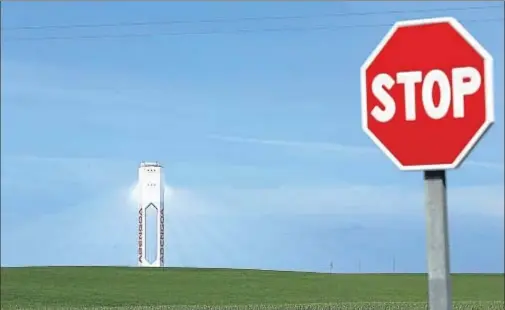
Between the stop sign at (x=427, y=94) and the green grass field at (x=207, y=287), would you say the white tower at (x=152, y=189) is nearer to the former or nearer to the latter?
the green grass field at (x=207, y=287)

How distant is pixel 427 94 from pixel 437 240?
784mm

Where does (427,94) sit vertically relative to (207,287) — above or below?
below

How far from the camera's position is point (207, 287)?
6122cm

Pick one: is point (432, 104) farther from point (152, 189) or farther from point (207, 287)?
point (207, 287)

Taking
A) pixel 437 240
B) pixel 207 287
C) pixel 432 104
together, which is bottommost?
pixel 437 240

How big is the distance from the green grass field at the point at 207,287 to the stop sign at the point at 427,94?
39.5m

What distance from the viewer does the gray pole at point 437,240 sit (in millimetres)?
4473

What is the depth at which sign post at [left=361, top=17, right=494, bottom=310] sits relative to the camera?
166 inches

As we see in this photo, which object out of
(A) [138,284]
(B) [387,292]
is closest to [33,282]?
(A) [138,284]

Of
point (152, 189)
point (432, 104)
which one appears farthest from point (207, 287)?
point (432, 104)

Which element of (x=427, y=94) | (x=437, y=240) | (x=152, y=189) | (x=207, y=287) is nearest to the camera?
(x=427, y=94)

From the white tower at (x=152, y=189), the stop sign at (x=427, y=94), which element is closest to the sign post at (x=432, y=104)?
the stop sign at (x=427, y=94)

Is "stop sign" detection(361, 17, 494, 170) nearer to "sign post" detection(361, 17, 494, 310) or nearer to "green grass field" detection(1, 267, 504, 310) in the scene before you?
"sign post" detection(361, 17, 494, 310)

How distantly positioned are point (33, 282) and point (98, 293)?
1044 centimetres
